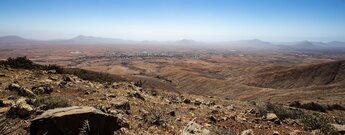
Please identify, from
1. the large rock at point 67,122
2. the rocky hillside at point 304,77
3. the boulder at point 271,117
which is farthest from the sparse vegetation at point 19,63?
the rocky hillside at point 304,77

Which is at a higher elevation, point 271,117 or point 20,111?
point 20,111

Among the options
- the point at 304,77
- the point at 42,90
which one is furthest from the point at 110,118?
the point at 304,77

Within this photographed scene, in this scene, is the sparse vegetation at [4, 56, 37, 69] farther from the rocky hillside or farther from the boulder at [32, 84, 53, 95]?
the rocky hillside

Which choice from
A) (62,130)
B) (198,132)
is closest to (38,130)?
(62,130)

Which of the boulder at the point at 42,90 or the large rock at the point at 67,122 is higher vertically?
the large rock at the point at 67,122

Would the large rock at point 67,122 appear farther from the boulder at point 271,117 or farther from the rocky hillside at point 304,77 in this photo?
the rocky hillside at point 304,77

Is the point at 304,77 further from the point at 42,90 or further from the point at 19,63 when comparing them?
the point at 42,90

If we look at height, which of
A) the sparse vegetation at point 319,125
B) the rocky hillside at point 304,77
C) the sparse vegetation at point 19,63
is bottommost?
the rocky hillside at point 304,77

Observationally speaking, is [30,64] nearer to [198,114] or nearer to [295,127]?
[198,114]
